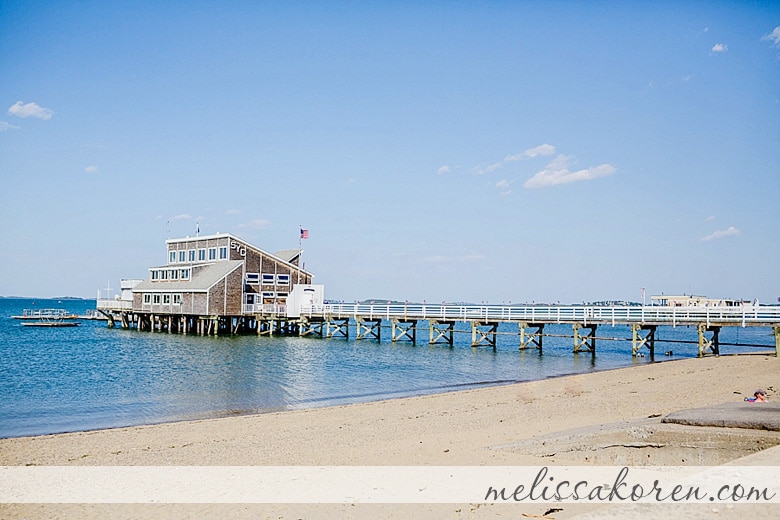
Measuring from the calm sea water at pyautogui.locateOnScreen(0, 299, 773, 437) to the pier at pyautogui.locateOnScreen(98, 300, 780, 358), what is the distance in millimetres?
1788

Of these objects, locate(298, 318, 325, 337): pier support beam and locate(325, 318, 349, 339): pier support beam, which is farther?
locate(298, 318, 325, 337): pier support beam

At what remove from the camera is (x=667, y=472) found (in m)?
8.05

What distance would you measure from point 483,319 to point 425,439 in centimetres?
3115

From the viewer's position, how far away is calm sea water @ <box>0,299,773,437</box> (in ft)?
62.1

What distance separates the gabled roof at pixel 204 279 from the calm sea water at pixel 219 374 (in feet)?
15.3

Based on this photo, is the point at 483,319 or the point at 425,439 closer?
the point at 425,439

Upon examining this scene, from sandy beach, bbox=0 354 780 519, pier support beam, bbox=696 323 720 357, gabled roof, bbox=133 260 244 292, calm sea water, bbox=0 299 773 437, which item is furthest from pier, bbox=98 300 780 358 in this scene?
sandy beach, bbox=0 354 780 519

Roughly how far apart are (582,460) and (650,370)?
1913 cm

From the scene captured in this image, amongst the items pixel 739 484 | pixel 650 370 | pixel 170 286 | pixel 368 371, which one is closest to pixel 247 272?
pixel 170 286

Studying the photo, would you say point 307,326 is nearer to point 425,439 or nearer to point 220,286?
point 220,286

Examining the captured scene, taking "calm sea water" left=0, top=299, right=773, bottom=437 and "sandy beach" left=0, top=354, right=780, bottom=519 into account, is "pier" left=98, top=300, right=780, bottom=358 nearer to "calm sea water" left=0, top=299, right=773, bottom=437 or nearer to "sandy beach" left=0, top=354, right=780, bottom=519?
"calm sea water" left=0, top=299, right=773, bottom=437

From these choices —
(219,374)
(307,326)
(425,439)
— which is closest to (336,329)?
(307,326)

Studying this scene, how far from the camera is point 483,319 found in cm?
4309

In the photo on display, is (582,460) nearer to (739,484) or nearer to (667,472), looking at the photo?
(667,472)
